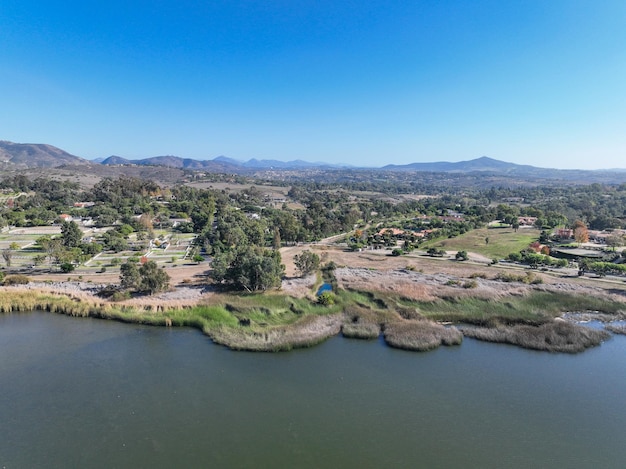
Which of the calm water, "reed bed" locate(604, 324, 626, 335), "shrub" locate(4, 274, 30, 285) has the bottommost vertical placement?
the calm water

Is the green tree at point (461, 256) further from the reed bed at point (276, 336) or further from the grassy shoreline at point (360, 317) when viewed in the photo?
the reed bed at point (276, 336)

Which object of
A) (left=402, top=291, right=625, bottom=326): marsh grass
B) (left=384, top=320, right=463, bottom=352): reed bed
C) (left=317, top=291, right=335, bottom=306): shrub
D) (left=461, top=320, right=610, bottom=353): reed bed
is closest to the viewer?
(left=461, top=320, right=610, bottom=353): reed bed

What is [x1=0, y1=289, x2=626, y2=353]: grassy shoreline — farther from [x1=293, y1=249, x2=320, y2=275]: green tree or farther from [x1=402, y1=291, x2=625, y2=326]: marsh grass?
[x1=293, y1=249, x2=320, y2=275]: green tree

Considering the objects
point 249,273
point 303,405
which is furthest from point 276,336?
point 249,273

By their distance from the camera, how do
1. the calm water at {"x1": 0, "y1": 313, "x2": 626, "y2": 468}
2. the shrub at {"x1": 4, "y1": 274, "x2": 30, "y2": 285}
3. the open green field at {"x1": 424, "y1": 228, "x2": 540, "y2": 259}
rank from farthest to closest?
1. the open green field at {"x1": 424, "y1": 228, "x2": 540, "y2": 259}
2. the shrub at {"x1": 4, "y1": 274, "x2": 30, "y2": 285}
3. the calm water at {"x1": 0, "y1": 313, "x2": 626, "y2": 468}

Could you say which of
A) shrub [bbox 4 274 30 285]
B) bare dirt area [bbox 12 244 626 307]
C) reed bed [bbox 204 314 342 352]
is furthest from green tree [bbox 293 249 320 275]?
shrub [bbox 4 274 30 285]

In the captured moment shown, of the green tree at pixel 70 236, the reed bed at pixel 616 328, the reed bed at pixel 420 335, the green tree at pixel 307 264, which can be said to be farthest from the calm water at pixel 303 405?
the green tree at pixel 70 236

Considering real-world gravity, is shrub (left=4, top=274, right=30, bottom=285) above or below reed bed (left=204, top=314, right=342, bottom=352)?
above
